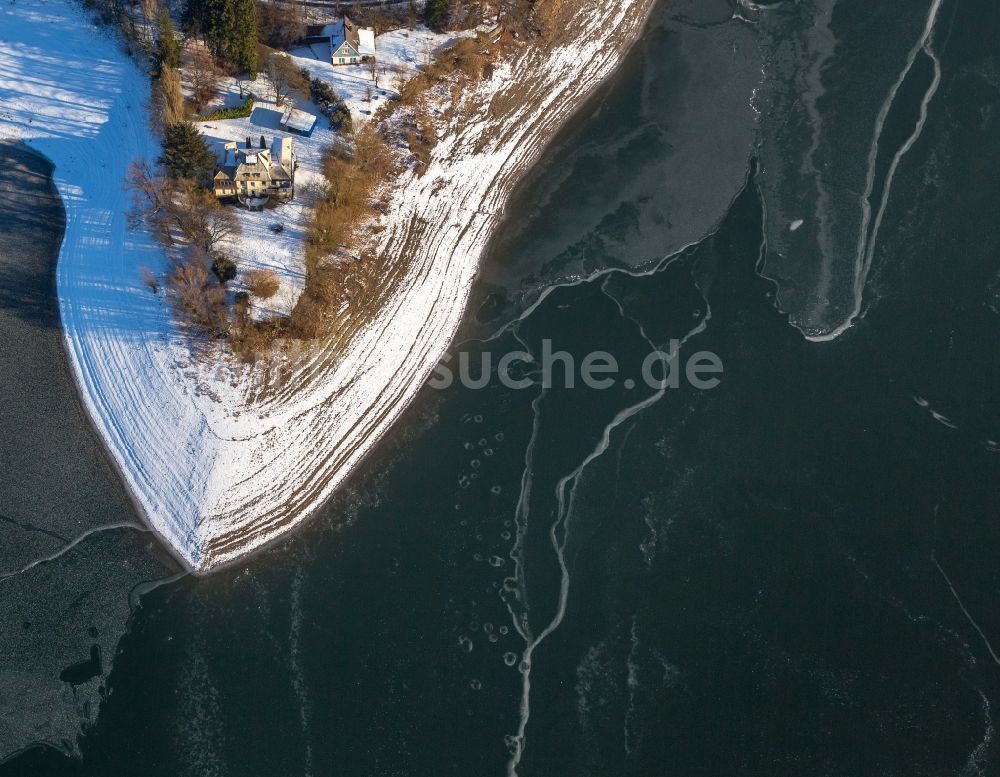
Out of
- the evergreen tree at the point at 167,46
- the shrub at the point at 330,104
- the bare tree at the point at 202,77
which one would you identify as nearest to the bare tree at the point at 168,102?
the evergreen tree at the point at 167,46

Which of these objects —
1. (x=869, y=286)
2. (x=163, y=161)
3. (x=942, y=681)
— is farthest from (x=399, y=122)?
(x=942, y=681)

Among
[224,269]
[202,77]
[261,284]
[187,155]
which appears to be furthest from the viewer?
[202,77]

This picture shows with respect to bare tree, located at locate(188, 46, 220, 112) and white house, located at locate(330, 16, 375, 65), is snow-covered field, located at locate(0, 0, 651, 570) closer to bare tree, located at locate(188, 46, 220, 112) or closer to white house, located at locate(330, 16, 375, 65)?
white house, located at locate(330, 16, 375, 65)

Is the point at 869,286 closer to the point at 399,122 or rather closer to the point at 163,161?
the point at 399,122

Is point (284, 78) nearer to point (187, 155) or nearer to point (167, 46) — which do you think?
point (167, 46)

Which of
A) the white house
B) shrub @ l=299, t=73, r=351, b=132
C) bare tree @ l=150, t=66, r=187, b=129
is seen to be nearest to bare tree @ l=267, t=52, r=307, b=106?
shrub @ l=299, t=73, r=351, b=132

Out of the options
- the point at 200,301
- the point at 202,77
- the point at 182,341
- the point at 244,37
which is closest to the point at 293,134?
the point at 244,37
